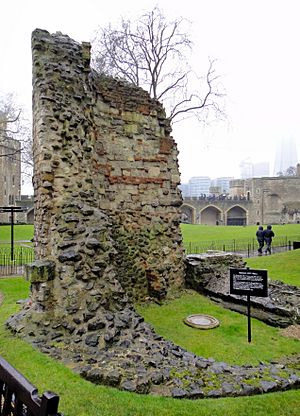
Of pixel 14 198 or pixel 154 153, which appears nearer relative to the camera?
pixel 154 153

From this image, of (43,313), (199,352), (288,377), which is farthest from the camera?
(199,352)

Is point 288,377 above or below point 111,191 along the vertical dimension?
below

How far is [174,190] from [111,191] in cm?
223

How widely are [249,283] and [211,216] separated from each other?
52.9 m

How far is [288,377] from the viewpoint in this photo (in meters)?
5.12

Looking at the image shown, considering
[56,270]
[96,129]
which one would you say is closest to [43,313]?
[56,270]

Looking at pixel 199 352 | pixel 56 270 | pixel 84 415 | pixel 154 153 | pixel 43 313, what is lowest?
pixel 199 352

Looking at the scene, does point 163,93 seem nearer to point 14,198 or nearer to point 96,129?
point 96,129

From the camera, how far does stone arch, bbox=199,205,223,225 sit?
190ft

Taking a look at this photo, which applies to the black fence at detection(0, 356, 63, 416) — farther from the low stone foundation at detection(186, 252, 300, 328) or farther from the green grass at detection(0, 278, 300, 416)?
the low stone foundation at detection(186, 252, 300, 328)

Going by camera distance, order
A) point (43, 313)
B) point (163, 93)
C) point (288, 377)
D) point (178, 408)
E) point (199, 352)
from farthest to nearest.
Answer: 1. point (163, 93)
2. point (199, 352)
3. point (43, 313)
4. point (288, 377)
5. point (178, 408)

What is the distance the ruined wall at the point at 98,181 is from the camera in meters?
6.54

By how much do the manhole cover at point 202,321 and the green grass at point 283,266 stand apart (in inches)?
196

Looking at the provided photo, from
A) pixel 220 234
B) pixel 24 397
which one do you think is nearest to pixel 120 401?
pixel 24 397
